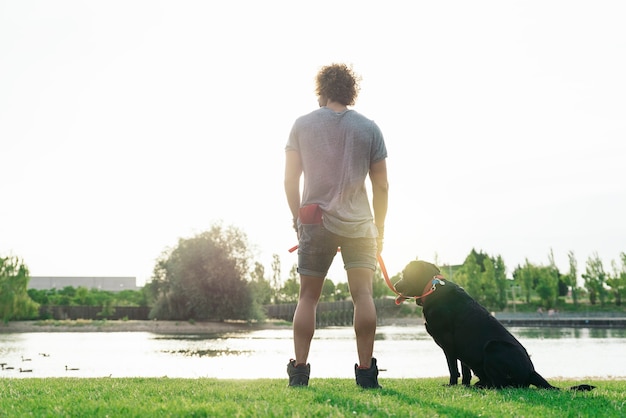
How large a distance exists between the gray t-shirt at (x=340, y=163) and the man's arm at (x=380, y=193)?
59 mm

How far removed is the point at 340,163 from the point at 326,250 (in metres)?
0.63

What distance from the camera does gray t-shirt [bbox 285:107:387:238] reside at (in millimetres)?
4441

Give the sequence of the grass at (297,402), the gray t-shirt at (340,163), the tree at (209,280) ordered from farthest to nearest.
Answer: the tree at (209,280), the gray t-shirt at (340,163), the grass at (297,402)

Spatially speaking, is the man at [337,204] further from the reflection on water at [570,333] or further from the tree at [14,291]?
the tree at [14,291]

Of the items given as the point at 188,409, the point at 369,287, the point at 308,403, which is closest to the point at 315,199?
the point at 369,287

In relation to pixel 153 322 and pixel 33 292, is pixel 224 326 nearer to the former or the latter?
pixel 153 322

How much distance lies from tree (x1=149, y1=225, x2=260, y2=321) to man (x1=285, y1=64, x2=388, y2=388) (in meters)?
42.3

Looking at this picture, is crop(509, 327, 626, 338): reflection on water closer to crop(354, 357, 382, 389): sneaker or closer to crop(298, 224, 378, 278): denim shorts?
crop(354, 357, 382, 389): sneaker

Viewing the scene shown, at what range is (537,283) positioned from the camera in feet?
229

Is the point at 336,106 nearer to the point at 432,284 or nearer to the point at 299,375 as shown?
the point at 432,284

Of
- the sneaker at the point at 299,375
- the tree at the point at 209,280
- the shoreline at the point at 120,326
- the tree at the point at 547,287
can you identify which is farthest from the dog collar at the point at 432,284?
the tree at the point at 547,287

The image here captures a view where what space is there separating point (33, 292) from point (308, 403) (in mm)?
59359

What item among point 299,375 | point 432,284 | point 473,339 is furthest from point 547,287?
point 299,375

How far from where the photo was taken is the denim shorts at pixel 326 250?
4.45 meters
